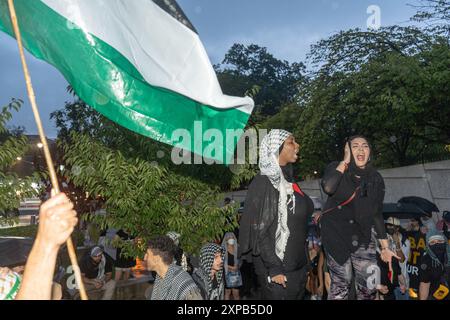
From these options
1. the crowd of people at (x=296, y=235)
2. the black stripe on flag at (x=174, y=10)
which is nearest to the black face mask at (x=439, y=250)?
the crowd of people at (x=296, y=235)

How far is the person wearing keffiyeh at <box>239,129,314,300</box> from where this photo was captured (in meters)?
4.60

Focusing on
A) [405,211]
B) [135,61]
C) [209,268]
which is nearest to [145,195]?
[209,268]

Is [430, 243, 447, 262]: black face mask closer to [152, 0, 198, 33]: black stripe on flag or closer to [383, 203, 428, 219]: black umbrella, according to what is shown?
[383, 203, 428, 219]: black umbrella

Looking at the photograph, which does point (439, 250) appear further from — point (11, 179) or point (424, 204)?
point (11, 179)

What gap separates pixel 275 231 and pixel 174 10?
7.15ft

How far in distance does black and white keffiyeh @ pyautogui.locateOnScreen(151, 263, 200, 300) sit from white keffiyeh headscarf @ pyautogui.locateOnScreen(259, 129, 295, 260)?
0.94 metres

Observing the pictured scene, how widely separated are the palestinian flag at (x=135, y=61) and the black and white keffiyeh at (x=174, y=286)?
3.55 ft

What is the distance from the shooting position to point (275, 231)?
4.66 m

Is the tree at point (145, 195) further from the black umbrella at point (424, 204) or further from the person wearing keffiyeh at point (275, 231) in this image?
the black umbrella at point (424, 204)

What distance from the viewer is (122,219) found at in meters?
6.23

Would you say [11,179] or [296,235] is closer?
[296,235]

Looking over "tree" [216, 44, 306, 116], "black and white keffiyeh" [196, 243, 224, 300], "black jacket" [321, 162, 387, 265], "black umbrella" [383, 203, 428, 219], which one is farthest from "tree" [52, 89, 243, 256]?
"tree" [216, 44, 306, 116]

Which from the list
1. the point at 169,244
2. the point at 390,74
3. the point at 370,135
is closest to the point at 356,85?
the point at 390,74

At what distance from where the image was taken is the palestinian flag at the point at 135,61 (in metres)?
3.62
